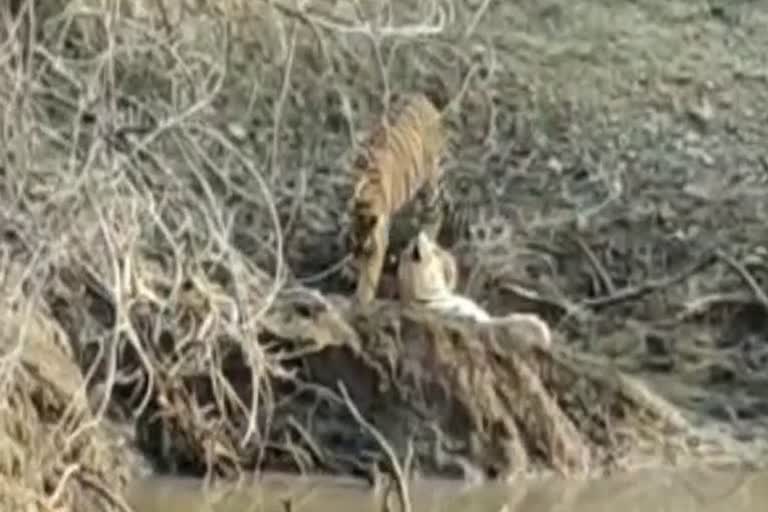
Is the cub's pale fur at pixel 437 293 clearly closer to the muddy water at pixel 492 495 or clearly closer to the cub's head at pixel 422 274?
the cub's head at pixel 422 274

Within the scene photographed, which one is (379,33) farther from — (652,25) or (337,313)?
(652,25)

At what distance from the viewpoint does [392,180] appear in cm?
662

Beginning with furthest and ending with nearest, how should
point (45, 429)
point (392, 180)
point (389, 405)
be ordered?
point (392, 180)
point (389, 405)
point (45, 429)


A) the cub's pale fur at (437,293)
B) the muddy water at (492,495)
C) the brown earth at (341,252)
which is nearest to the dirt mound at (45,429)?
the brown earth at (341,252)

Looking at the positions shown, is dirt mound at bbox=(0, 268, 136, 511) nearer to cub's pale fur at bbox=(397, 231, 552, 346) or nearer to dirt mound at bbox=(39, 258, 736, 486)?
dirt mound at bbox=(39, 258, 736, 486)

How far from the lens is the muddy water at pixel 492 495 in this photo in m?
5.57

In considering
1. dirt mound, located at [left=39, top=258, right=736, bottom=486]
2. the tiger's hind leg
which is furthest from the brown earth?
the tiger's hind leg

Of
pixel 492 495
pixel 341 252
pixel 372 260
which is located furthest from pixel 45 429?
pixel 341 252

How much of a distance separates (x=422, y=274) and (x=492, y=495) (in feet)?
2.06

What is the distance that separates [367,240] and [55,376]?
123 cm

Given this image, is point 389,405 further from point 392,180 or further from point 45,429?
point 45,429

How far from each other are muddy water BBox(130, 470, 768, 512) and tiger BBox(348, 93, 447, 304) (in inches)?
23.0

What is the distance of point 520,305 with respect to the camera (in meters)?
6.66

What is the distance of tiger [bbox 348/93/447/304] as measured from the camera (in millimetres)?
6363
